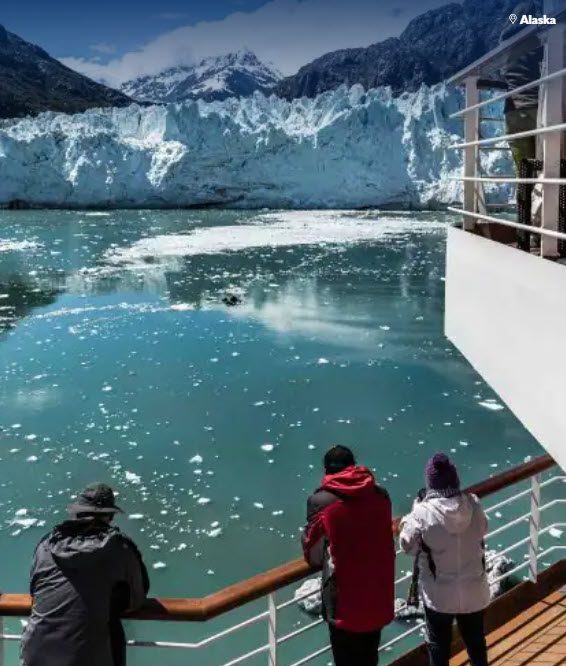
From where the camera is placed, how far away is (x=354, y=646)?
67.2 inches

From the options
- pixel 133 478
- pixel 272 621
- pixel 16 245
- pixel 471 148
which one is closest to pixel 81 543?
pixel 272 621

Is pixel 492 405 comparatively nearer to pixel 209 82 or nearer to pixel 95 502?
pixel 95 502

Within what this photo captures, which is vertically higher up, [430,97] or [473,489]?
[430,97]

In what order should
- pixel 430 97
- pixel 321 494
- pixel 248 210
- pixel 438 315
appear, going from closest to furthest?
pixel 321 494 → pixel 438 315 → pixel 430 97 → pixel 248 210

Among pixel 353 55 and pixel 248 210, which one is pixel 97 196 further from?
pixel 353 55

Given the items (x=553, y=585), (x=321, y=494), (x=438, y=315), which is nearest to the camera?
(x=321, y=494)

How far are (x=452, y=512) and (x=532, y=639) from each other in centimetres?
83

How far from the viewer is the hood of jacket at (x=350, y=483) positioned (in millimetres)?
1627

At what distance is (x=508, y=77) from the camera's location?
2.58 meters

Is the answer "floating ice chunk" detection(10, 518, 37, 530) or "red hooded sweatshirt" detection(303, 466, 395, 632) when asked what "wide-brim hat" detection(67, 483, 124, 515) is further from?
"floating ice chunk" detection(10, 518, 37, 530)

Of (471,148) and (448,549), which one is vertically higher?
(471,148)

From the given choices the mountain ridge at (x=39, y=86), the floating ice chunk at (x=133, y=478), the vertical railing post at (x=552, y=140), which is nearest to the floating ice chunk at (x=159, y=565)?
the floating ice chunk at (x=133, y=478)

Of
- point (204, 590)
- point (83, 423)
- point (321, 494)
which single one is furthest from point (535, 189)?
point (83, 423)

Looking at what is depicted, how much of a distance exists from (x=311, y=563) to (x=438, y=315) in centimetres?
1038
